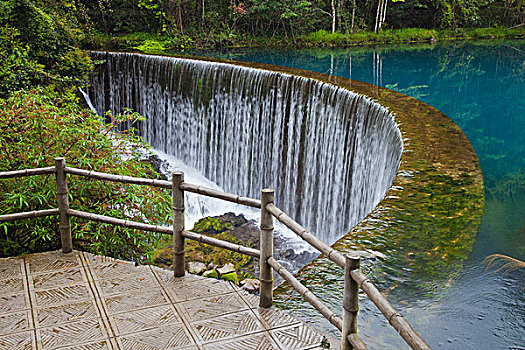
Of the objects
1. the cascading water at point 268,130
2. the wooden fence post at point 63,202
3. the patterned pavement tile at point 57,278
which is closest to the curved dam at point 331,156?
the cascading water at point 268,130

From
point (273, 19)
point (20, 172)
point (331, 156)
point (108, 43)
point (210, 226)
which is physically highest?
point (273, 19)

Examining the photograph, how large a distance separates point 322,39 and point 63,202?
19473 millimetres

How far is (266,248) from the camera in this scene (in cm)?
310

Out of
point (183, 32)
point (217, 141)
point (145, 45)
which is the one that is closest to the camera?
point (217, 141)

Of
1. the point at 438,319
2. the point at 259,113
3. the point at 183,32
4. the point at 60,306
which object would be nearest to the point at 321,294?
the point at 438,319

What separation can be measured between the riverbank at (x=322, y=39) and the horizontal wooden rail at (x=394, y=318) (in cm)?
1695

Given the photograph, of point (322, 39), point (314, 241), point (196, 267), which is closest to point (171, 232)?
point (314, 241)

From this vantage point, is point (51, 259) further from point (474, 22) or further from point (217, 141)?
point (474, 22)

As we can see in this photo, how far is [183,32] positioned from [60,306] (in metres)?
18.6

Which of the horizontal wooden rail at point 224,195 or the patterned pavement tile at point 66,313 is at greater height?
the horizontal wooden rail at point 224,195

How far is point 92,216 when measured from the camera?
12.7ft

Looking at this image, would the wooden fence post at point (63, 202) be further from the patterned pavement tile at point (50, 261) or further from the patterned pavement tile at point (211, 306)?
the patterned pavement tile at point (211, 306)

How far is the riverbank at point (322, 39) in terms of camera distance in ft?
64.3

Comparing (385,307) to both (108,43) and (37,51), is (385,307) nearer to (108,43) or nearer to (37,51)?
(37,51)
